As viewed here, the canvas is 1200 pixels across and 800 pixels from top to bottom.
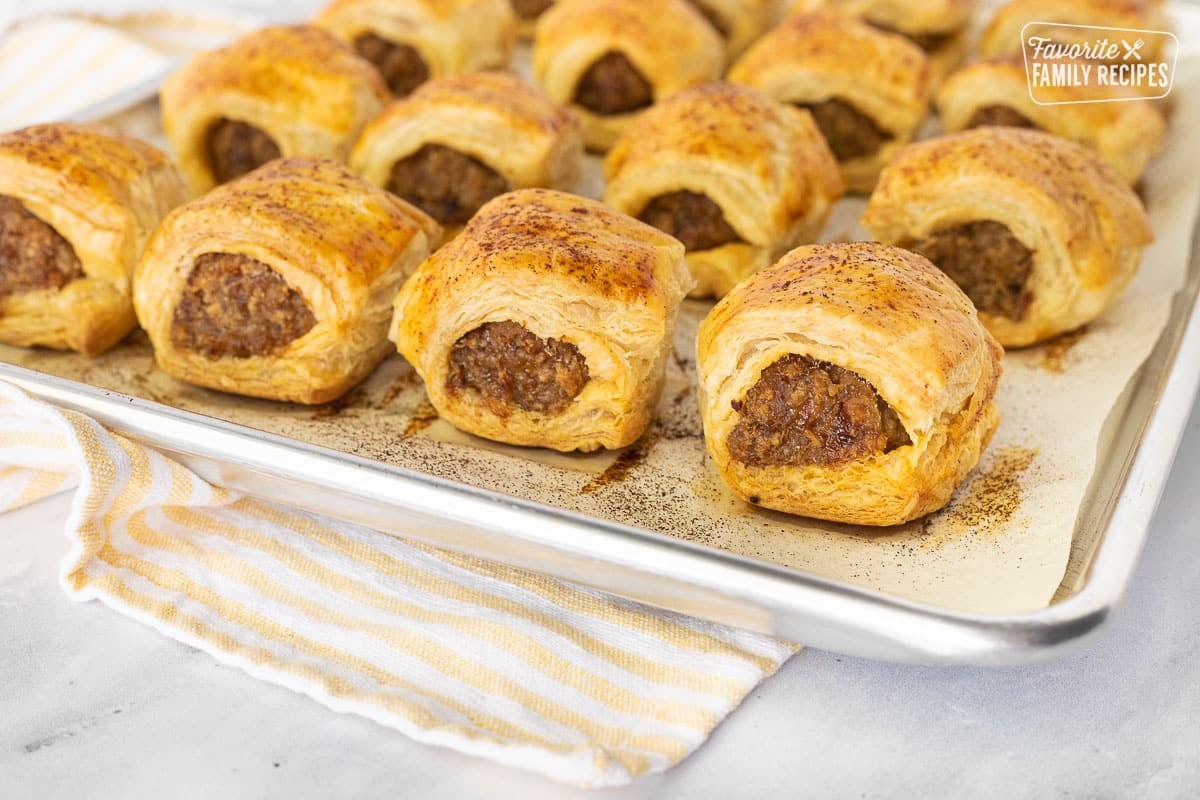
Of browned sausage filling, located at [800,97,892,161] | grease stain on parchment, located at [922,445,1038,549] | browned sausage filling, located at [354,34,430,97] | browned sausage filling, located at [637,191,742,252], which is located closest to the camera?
grease stain on parchment, located at [922,445,1038,549]

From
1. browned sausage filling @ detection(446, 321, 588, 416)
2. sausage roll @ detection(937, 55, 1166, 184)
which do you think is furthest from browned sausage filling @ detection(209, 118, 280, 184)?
sausage roll @ detection(937, 55, 1166, 184)

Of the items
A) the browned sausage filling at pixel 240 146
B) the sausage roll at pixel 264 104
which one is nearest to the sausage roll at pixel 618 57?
the sausage roll at pixel 264 104

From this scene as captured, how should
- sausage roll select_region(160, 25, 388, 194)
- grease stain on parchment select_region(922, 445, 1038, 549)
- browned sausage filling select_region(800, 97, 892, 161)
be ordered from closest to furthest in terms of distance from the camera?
grease stain on parchment select_region(922, 445, 1038, 549)
sausage roll select_region(160, 25, 388, 194)
browned sausage filling select_region(800, 97, 892, 161)

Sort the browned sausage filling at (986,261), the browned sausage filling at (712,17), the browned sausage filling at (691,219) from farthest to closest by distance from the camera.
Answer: the browned sausage filling at (712,17) < the browned sausage filling at (691,219) < the browned sausage filling at (986,261)

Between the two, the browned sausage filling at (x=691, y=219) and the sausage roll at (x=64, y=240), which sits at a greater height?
the sausage roll at (x=64, y=240)

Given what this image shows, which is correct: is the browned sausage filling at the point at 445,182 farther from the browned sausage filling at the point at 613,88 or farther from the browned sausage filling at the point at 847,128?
the browned sausage filling at the point at 847,128

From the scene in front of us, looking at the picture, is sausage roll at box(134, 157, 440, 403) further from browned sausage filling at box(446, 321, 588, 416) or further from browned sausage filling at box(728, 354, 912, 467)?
browned sausage filling at box(728, 354, 912, 467)
